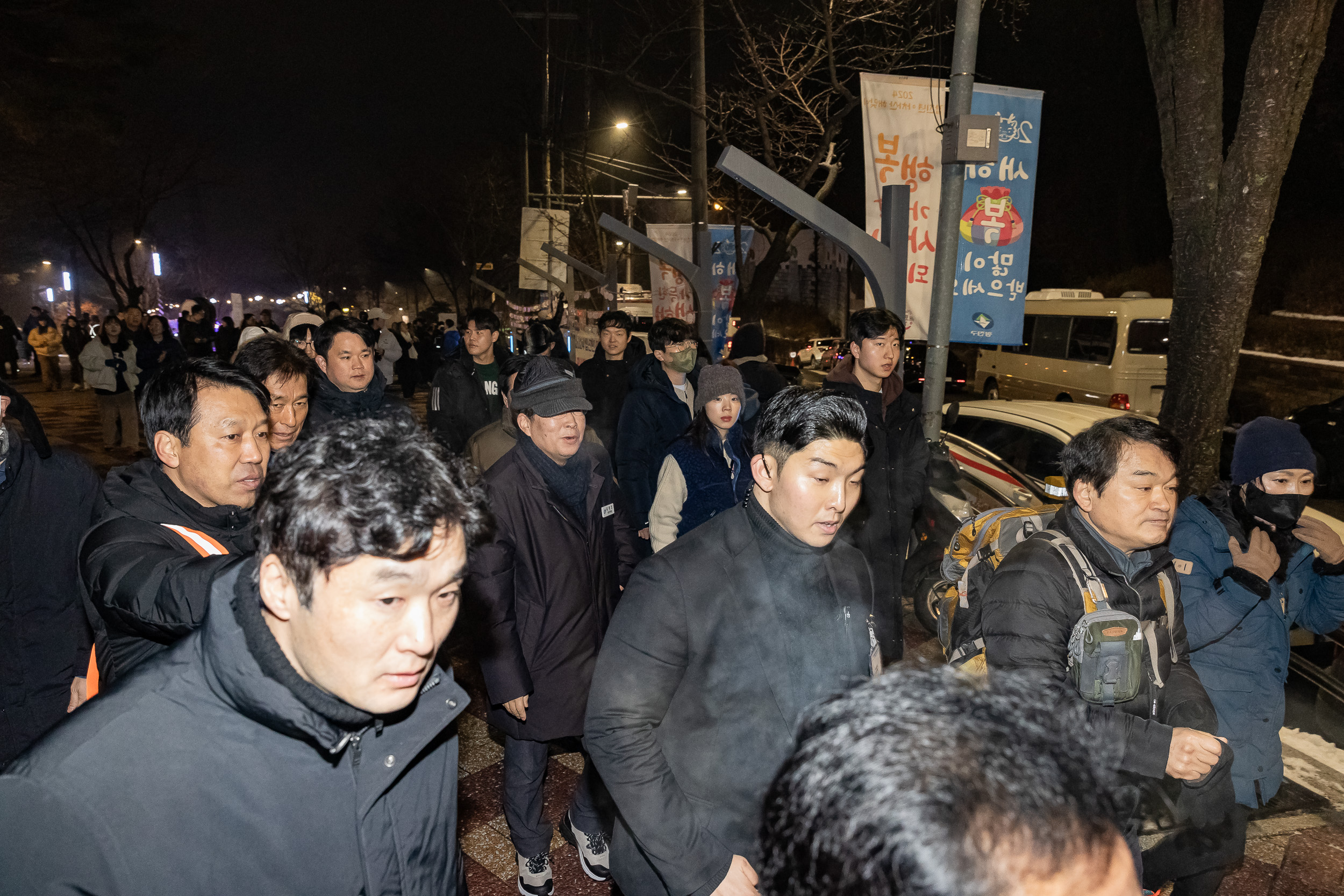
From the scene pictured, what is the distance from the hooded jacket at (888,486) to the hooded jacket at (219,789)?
11.2ft

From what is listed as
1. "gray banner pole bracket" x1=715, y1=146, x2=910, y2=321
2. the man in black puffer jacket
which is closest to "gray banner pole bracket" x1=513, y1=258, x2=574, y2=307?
"gray banner pole bracket" x1=715, y1=146, x2=910, y2=321

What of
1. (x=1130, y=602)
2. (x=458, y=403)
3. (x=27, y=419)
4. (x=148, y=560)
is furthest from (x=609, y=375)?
(x=148, y=560)

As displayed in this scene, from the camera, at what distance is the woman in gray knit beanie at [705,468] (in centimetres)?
423

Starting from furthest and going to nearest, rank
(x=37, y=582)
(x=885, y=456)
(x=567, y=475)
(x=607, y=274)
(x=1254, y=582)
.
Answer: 1. (x=607, y=274)
2. (x=885, y=456)
3. (x=567, y=475)
4. (x=1254, y=582)
5. (x=37, y=582)

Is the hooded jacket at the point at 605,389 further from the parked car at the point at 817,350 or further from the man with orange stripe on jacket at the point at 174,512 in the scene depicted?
the parked car at the point at 817,350

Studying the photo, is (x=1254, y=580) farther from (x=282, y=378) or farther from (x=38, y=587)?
(x=38, y=587)

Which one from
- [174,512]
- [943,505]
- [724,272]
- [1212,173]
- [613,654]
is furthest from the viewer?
[724,272]

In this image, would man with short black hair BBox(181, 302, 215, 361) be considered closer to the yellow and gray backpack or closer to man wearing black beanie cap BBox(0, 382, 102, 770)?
man wearing black beanie cap BBox(0, 382, 102, 770)

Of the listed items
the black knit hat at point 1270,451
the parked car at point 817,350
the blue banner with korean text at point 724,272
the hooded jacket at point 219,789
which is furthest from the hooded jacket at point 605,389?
the parked car at point 817,350

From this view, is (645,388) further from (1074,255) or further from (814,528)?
(1074,255)

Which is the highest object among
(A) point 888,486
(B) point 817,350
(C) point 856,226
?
(C) point 856,226

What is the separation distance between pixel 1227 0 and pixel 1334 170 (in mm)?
5802

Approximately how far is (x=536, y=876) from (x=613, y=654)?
1.84 meters

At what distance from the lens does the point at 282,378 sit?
3.85 meters
